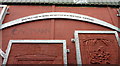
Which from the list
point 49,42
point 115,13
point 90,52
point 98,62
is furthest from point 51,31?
point 115,13

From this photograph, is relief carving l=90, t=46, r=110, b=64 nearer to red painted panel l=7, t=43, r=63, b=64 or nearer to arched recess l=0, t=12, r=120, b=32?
red painted panel l=7, t=43, r=63, b=64

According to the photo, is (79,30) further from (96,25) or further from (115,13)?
(115,13)

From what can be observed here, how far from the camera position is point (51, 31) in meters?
9.31

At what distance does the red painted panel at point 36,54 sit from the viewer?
744 cm

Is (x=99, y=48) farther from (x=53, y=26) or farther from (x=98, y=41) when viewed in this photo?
(x=53, y=26)

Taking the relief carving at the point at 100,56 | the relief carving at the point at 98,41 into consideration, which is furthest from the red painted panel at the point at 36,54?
the relief carving at the point at 100,56

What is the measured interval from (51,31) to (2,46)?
319cm

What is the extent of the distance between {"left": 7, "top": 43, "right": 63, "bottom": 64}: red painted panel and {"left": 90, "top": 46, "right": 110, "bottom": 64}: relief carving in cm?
181

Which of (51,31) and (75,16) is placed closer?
(51,31)

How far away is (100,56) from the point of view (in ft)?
26.3

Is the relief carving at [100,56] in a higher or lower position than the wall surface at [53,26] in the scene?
lower

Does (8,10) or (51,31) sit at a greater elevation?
(8,10)

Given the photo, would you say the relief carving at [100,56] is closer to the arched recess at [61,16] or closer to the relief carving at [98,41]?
the relief carving at [98,41]

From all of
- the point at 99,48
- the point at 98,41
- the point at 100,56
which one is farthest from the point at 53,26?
the point at 100,56
